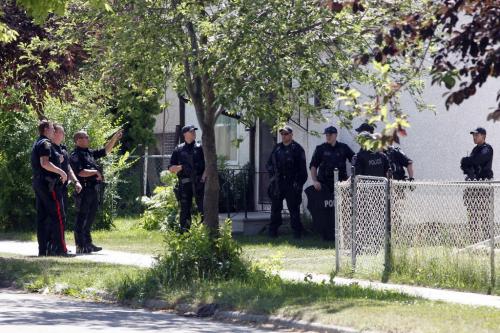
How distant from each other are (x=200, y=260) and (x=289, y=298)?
1.62 metres

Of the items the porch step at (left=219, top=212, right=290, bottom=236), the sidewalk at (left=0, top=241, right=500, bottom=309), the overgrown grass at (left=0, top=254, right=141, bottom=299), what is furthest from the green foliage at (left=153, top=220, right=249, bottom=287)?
the porch step at (left=219, top=212, right=290, bottom=236)

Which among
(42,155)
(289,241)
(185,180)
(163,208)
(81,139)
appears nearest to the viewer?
(42,155)

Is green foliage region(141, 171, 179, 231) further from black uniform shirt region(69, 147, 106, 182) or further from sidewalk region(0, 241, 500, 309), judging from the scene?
black uniform shirt region(69, 147, 106, 182)

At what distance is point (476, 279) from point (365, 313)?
8.82 ft

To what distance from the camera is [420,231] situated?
13492mm

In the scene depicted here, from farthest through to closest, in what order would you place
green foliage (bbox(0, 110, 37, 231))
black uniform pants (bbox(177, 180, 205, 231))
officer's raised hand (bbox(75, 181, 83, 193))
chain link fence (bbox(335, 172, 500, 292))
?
green foliage (bbox(0, 110, 37, 231))
black uniform pants (bbox(177, 180, 205, 231))
officer's raised hand (bbox(75, 181, 83, 193))
chain link fence (bbox(335, 172, 500, 292))

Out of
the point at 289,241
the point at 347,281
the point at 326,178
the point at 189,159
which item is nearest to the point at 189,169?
the point at 189,159

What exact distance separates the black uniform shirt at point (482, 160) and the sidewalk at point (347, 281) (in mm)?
4133

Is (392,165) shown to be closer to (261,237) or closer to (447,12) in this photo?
(261,237)

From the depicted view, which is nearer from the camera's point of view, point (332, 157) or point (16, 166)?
point (332, 157)

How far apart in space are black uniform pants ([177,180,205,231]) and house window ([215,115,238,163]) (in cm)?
601

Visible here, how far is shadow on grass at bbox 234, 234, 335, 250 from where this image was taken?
59.5ft

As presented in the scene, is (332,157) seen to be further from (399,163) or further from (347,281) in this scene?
(347,281)

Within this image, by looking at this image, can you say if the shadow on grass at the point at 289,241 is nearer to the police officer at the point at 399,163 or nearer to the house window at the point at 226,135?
the police officer at the point at 399,163
